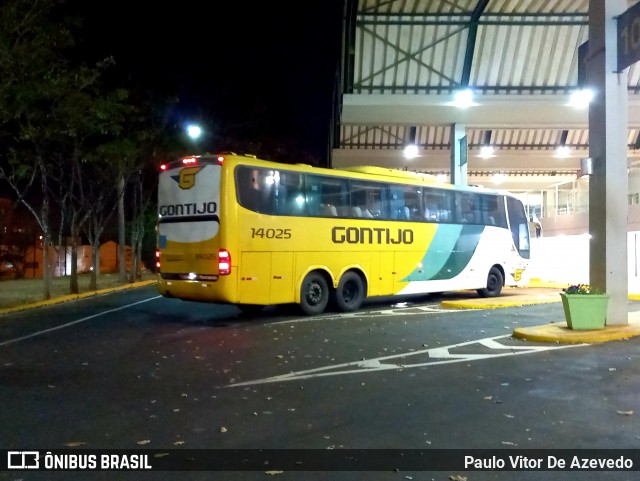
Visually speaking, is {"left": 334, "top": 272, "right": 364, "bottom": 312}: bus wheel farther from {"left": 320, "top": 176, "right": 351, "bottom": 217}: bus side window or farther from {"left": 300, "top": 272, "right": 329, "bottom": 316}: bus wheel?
{"left": 320, "top": 176, "right": 351, "bottom": 217}: bus side window

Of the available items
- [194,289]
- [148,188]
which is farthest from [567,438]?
[148,188]

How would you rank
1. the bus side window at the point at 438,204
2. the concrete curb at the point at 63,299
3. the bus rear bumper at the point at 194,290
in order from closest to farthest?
the bus rear bumper at the point at 194,290 → the concrete curb at the point at 63,299 → the bus side window at the point at 438,204

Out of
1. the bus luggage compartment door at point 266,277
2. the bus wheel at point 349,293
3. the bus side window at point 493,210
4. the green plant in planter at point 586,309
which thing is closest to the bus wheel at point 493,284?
the bus side window at point 493,210

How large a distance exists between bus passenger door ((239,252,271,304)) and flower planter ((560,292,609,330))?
21.3ft

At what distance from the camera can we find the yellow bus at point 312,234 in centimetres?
1429

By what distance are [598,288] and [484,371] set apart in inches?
181

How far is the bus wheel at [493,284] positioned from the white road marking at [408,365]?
9.86 metres

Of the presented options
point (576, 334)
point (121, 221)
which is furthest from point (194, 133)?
point (576, 334)

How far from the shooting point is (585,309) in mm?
11633

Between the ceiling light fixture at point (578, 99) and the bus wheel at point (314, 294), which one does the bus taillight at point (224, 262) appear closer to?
the bus wheel at point (314, 294)

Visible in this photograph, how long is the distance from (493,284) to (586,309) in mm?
9622

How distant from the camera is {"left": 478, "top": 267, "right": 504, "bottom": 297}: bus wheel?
828 inches

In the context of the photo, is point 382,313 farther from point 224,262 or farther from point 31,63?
point 31,63

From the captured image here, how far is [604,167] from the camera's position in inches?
469
